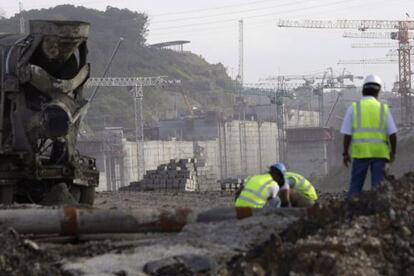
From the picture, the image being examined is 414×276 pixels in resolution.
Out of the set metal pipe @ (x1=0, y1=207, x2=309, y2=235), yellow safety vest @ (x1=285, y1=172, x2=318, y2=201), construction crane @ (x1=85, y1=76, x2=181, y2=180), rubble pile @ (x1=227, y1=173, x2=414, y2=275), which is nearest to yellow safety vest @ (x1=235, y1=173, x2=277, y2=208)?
yellow safety vest @ (x1=285, y1=172, x2=318, y2=201)

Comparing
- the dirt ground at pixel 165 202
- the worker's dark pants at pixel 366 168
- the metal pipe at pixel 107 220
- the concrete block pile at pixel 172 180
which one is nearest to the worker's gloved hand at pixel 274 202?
the worker's dark pants at pixel 366 168

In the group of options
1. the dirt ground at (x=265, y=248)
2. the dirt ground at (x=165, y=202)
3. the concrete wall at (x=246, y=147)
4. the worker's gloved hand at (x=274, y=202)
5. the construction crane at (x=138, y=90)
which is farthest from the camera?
the concrete wall at (x=246, y=147)

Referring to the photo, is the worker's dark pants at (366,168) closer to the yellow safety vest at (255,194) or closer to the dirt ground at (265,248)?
the yellow safety vest at (255,194)

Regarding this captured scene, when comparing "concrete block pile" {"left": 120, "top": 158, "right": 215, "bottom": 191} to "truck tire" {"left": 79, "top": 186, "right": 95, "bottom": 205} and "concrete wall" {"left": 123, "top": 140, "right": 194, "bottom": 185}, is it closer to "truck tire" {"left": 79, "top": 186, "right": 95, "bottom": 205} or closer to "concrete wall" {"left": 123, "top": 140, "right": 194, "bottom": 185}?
"truck tire" {"left": 79, "top": 186, "right": 95, "bottom": 205}

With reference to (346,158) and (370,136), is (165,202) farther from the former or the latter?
(370,136)

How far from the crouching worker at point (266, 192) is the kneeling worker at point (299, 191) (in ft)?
0.84

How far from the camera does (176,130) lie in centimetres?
13912

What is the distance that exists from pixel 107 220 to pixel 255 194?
2.40 metres

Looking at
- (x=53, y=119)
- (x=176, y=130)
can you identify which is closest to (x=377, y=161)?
(x=53, y=119)

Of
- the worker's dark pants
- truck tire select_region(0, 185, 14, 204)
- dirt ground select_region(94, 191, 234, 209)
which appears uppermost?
the worker's dark pants

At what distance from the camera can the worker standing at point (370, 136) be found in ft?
36.6

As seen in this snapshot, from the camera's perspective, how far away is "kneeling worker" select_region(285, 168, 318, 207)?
12250 mm

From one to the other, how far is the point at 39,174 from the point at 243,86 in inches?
6539

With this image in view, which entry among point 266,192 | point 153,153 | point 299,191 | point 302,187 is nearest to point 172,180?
point 302,187
